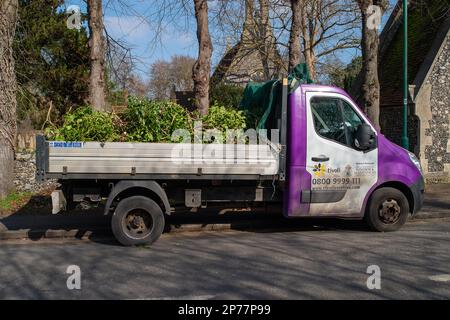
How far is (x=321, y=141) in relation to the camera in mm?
7926

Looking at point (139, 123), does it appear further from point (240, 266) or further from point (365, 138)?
point (365, 138)

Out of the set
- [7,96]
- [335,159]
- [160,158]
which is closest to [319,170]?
[335,159]

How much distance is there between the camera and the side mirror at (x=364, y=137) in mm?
7875

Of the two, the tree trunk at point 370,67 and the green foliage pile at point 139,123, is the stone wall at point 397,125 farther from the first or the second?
the green foliage pile at point 139,123

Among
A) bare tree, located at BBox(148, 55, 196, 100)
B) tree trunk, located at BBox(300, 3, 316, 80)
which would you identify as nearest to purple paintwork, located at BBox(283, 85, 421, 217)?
tree trunk, located at BBox(300, 3, 316, 80)

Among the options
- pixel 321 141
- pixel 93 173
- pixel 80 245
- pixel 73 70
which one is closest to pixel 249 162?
pixel 321 141

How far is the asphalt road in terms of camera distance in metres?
5.34

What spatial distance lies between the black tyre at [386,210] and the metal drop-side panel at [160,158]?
187 cm

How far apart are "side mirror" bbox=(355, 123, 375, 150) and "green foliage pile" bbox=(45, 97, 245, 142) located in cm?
191

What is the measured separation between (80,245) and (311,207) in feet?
12.7

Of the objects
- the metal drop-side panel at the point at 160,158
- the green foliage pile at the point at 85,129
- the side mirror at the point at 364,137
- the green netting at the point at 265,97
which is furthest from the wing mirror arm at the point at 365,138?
the green foliage pile at the point at 85,129

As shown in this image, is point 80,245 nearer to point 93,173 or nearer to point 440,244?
point 93,173

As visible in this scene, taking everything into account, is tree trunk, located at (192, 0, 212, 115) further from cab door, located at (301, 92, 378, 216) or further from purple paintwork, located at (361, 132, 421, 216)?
purple paintwork, located at (361, 132, 421, 216)

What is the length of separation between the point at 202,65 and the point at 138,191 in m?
4.35
